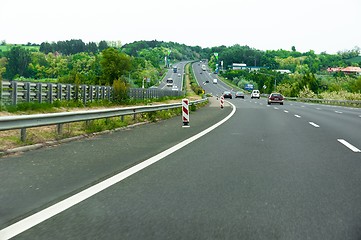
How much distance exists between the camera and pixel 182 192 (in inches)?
230

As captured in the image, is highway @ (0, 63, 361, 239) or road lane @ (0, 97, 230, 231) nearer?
highway @ (0, 63, 361, 239)

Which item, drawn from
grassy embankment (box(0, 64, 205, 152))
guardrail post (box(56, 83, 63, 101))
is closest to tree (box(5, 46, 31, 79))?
guardrail post (box(56, 83, 63, 101))

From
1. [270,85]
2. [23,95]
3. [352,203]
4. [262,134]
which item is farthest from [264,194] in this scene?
[270,85]

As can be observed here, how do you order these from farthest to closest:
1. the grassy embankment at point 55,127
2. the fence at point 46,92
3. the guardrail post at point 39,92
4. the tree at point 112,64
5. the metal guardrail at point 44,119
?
the tree at point 112,64 < the guardrail post at point 39,92 < the fence at point 46,92 < the grassy embankment at point 55,127 < the metal guardrail at point 44,119

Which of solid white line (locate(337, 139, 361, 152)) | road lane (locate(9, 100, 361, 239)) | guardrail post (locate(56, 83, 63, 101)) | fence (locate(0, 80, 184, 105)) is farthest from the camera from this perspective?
guardrail post (locate(56, 83, 63, 101))

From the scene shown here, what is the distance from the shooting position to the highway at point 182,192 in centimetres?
425

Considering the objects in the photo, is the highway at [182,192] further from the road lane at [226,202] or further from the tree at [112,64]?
the tree at [112,64]

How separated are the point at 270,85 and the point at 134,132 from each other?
13922cm

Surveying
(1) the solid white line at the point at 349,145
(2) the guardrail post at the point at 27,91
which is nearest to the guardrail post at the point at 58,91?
(2) the guardrail post at the point at 27,91

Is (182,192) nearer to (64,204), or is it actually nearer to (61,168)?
(64,204)

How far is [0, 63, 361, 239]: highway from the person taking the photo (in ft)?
14.0

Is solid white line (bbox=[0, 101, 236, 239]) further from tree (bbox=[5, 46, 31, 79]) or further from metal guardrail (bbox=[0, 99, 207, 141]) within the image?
tree (bbox=[5, 46, 31, 79])

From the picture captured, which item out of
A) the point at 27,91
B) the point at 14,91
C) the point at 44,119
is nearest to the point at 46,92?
the point at 27,91

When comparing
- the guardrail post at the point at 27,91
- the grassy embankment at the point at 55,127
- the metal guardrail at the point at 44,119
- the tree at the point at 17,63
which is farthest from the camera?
the tree at the point at 17,63
